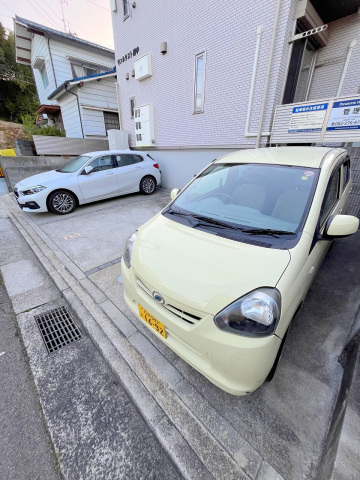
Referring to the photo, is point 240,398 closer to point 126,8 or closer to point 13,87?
point 126,8

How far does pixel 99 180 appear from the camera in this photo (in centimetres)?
561

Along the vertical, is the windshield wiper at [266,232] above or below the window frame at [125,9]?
below

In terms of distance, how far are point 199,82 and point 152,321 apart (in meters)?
6.82

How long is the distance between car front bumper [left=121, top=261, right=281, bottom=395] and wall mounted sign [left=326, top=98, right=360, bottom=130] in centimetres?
461

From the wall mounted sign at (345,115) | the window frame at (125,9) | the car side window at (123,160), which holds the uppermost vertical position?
the window frame at (125,9)

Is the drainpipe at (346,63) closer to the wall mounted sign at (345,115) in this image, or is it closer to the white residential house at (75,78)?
the wall mounted sign at (345,115)

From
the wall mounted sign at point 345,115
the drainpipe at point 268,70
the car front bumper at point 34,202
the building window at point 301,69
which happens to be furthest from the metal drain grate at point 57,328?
the building window at point 301,69

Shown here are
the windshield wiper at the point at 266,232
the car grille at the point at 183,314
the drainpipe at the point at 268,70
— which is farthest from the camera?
the drainpipe at the point at 268,70

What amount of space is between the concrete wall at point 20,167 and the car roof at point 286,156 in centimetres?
808

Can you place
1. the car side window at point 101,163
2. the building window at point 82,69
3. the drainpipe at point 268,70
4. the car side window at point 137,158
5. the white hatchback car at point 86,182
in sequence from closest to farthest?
the drainpipe at point 268,70
the white hatchback car at point 86,182
the car side window at point 101,163
the car side window at point 137,158
the building window at point 82,69

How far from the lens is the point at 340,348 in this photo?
1880mm

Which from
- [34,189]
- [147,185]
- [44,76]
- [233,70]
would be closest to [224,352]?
[34,189]

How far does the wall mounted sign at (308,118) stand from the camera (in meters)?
4.16

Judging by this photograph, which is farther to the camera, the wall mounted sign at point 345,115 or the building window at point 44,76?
the building window at point 44,76
